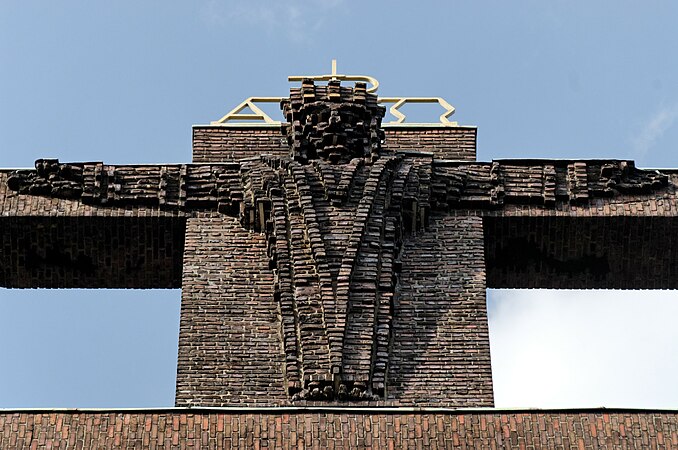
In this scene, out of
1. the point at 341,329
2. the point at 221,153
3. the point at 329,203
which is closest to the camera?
the point at 341,329

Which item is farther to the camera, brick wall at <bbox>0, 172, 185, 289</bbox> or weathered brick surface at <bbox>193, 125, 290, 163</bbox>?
weathered brick surface at <bbox>193, 125, 290, 163</bbox>

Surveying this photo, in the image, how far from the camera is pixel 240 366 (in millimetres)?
25219

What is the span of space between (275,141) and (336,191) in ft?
6.82

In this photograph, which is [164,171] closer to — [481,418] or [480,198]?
[480,198]

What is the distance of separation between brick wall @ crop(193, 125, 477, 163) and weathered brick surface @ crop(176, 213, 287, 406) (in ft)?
4.46

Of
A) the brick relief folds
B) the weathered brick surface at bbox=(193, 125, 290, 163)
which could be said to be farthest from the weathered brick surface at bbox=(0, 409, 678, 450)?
the weathered brick surface at bbox=(193, 125, 290, 163)

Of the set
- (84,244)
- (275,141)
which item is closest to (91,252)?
(84,244)

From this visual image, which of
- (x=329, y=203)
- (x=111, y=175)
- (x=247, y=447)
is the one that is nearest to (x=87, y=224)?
(x=111, y=175)

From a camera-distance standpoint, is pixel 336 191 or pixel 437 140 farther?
pixel 437 140

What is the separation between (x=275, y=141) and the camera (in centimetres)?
2873

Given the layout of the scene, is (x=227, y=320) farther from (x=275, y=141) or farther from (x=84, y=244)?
(x=275, y=141)

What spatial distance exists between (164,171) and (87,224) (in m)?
1.03

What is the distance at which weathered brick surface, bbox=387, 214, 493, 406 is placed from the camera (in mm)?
25000

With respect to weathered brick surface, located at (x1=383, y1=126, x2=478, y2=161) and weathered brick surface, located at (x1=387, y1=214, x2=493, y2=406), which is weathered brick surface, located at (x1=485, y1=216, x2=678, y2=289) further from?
weathered brick surface, located at (x1=383, y1=126, x2=478, y2=161)
